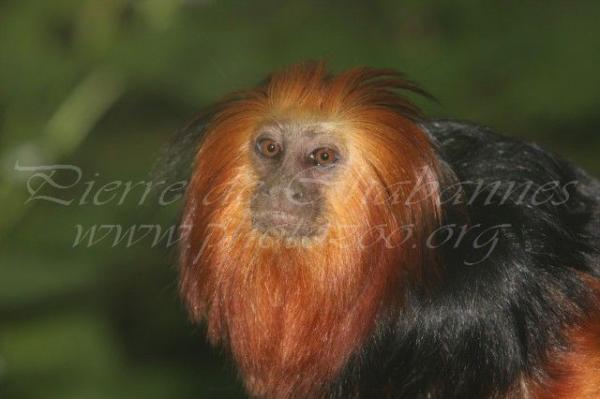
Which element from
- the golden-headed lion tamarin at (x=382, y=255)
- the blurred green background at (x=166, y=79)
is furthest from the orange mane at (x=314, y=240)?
the blurred green background at (x=166, y=79)

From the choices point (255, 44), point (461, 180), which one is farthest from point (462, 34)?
point (461, 180)

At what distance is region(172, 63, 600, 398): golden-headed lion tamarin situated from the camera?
338 centimetres

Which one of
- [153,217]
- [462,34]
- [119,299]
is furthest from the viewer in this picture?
[119,299]

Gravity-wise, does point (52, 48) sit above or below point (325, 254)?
above

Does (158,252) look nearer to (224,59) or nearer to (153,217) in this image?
(153,217)

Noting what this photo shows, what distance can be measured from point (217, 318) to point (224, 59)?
1336 mm

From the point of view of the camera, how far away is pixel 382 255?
3.42 m

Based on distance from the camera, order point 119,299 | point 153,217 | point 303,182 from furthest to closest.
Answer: point 119,299 < point 153,217 < point 303,182

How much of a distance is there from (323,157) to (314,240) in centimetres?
24

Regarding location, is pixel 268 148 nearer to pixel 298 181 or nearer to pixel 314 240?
pixel 298 181

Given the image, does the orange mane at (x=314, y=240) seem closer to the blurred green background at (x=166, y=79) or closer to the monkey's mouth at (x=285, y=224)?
the monkey's mouth at (x=285, y=224)

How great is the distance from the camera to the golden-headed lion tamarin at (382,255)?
3377mm

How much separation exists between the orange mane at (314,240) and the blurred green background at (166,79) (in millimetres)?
692

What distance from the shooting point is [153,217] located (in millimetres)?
4473
